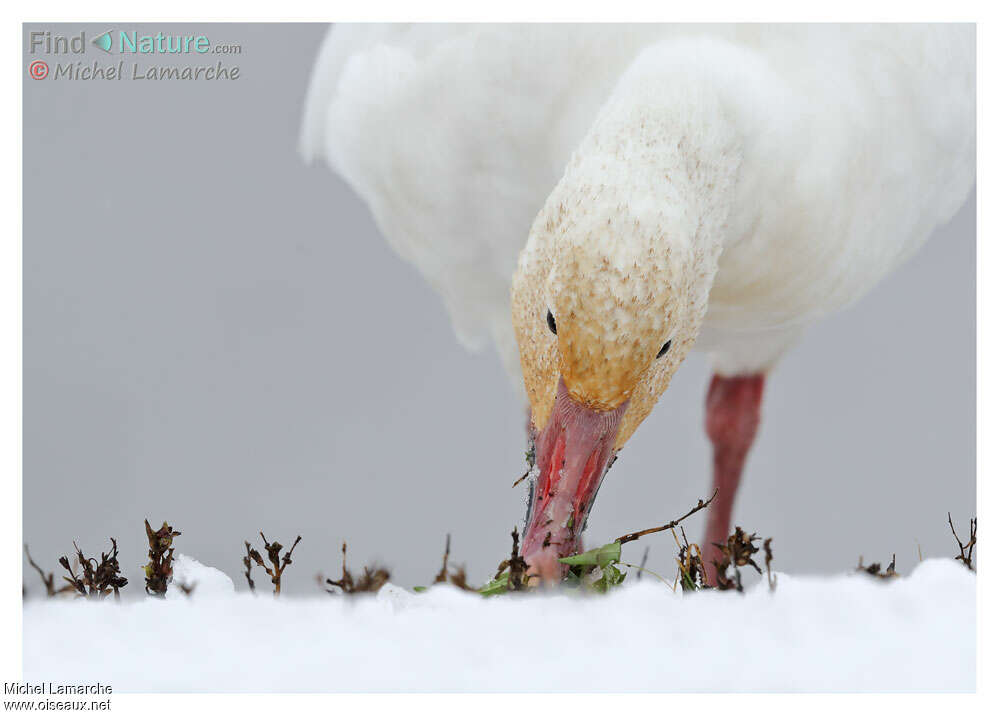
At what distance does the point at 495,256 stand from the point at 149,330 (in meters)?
1.49

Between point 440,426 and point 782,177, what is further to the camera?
point 440,426

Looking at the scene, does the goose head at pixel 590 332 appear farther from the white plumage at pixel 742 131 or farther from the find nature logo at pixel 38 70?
the find nature logo at pixel 38 70

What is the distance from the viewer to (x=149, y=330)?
3.51 metres

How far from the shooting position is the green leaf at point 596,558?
170 cm

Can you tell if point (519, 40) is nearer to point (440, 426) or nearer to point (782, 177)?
point (782, 177)

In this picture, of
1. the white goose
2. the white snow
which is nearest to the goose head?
the white goose

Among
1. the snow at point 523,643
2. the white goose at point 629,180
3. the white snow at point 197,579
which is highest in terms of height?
the white goose at point 629,180

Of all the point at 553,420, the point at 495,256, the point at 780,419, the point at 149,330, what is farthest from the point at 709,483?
the point at 553,420

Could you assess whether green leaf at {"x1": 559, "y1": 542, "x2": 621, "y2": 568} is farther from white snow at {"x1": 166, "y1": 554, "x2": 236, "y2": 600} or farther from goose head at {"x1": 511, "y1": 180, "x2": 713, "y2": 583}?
white snow at {"x1": 166, "y1": 554, "x2": 236, "y2": 600}

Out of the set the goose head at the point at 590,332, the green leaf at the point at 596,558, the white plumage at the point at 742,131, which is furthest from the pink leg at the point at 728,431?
the green leaf at the point at 596,558

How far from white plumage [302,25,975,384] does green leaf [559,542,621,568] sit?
25.0 inches

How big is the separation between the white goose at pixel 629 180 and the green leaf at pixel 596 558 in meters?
0.03

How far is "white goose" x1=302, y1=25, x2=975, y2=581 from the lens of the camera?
5.59 feet

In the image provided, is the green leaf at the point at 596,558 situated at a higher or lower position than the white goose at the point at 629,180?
lower
